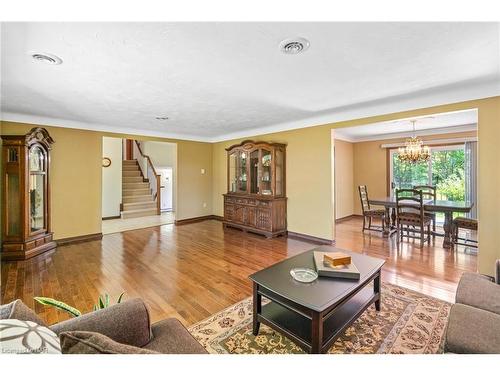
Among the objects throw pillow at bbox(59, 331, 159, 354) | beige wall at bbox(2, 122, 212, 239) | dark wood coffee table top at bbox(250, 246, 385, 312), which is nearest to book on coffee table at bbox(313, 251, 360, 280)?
dark wood coffee table top at bbox(250, 246, 385, 312)

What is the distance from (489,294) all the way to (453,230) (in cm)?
297

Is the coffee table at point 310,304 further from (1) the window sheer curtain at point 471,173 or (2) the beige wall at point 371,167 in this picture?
(2) the beige wall at point 371,167

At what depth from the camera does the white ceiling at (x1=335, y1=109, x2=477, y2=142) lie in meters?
4.32

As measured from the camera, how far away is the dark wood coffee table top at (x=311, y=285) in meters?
1.52

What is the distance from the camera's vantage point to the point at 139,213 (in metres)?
7.50

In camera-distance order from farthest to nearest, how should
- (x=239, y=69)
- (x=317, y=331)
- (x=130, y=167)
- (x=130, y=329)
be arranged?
(x=130, y=167), (x=239, y=69), (x=317, y=331), (x=130, y=329)

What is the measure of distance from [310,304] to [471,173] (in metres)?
5.88

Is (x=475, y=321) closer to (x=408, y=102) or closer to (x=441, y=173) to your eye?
(x=408, y=102)

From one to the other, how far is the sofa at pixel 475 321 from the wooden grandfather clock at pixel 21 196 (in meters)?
5.01

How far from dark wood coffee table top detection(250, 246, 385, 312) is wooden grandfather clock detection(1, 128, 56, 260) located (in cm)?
387

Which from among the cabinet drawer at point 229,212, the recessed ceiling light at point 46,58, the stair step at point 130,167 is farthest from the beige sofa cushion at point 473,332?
the stair step at point 130,167

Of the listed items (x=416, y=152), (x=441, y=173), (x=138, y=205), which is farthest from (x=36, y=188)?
(x=441, y=173)
